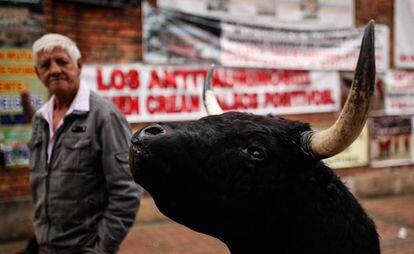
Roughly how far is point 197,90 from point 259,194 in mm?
5307

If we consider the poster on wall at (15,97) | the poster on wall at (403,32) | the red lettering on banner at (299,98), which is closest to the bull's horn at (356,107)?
the poster on wall at (15,97)

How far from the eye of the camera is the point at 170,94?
22.4 ft

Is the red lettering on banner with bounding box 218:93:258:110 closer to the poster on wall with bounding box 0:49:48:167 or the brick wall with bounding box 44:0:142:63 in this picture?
the brick wall with bounding box 44:0:142:63

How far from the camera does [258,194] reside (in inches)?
69.9

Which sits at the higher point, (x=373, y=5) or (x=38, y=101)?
(x=373, y=5)

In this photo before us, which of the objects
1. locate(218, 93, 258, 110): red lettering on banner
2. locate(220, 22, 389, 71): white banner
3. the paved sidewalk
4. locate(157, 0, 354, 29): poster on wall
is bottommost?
the paved sidewalk

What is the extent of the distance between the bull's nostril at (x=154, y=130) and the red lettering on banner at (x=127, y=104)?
4.90 meters

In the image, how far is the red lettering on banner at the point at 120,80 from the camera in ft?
20.8

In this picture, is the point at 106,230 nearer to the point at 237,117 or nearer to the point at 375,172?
the point at 237,117

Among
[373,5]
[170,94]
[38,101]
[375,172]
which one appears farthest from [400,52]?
[38,101]

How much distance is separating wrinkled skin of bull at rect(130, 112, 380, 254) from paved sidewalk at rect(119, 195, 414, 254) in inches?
152

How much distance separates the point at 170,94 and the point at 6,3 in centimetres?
247

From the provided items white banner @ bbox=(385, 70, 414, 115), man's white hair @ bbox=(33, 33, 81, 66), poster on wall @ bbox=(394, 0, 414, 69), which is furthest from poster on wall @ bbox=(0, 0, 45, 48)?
poster on wall @ bbox=(394, 0, 414, 69)

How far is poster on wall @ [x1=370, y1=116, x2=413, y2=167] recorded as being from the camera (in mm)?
8420
